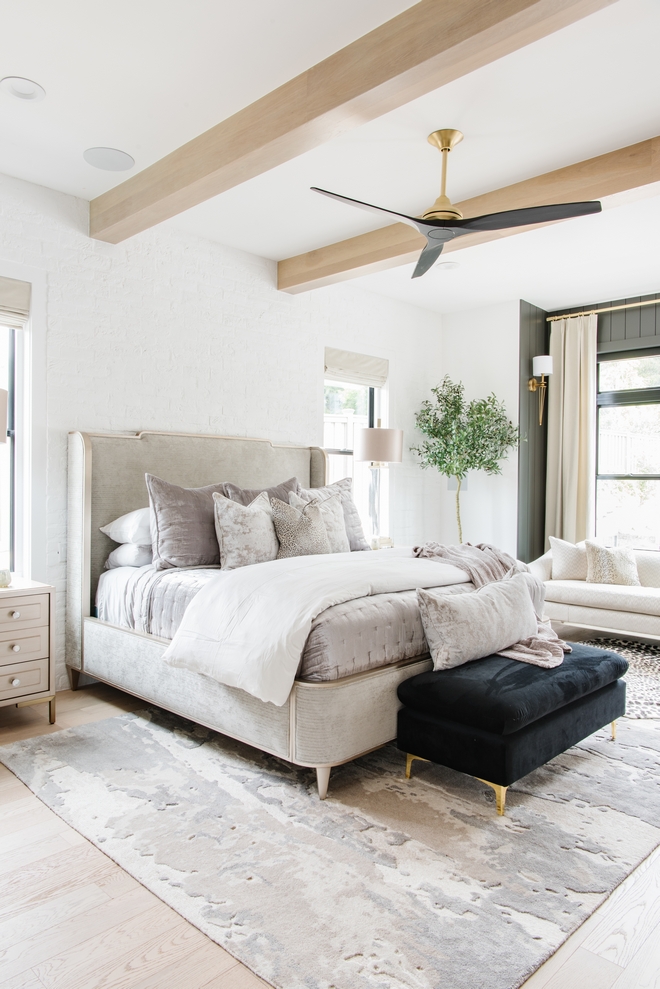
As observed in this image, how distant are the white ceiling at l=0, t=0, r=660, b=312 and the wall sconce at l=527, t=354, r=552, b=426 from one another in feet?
5.31

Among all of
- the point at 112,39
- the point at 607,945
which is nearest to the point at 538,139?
the point at 112,39

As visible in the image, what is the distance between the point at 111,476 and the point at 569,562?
3.40 metres

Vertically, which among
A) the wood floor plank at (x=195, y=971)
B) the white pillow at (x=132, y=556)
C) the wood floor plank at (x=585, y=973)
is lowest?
the wood floor plank at (x=195, y=971)

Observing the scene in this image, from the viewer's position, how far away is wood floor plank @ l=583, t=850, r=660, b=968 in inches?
67.3

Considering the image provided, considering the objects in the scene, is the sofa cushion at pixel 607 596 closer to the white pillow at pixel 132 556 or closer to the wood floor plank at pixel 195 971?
the white pillow at pixel 132 556

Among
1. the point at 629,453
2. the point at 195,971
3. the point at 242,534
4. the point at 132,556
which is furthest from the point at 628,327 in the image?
the point at 195,971

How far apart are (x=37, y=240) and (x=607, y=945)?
395 cm

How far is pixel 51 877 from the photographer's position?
6.59 ft

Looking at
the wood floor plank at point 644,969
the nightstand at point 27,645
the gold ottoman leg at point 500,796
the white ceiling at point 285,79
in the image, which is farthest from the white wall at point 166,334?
the wood floor plank at point 644,969

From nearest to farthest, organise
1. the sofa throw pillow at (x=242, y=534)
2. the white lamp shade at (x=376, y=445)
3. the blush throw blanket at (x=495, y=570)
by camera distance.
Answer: the blush throw blanket at (x=495, y=570)
the sofa throw pillow at (x=242, y=534)
the white lamp shade at (x=376, y=445)

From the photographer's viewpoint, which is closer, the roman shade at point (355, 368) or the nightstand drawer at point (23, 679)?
the nightstand drawer at point (23, 679)

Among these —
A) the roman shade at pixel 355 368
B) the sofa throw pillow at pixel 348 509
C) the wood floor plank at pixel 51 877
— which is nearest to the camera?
the wood floor plank at pixel 51 877

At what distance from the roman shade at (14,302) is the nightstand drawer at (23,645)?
65.0 inches

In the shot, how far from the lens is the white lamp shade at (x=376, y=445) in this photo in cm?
521
